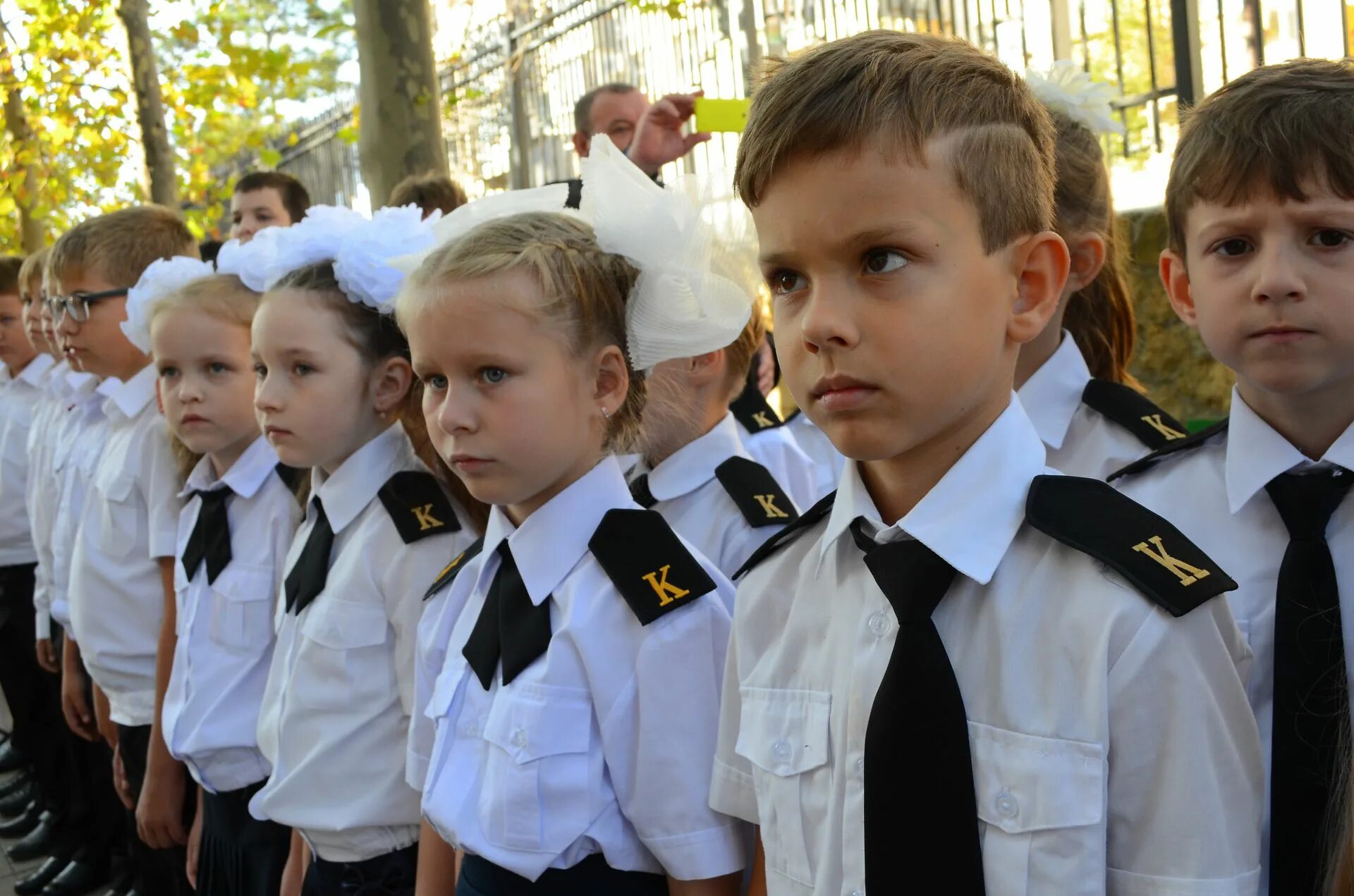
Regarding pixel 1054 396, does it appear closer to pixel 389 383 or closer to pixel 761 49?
pixel 389 383

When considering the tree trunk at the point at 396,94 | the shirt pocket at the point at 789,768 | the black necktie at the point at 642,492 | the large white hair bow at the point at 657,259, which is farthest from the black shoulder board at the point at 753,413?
the shirt pocket at the point at 789,768

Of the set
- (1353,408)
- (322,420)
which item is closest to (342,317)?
(322,420)

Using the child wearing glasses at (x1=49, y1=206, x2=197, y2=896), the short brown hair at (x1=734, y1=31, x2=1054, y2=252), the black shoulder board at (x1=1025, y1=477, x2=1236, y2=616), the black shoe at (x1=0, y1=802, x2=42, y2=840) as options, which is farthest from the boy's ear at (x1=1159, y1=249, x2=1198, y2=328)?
the black shoe at (x1=0, y1=802, x2=42, y2=840)

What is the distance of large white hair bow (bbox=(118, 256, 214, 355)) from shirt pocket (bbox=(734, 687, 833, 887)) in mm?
2360

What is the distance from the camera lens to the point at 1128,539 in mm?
1403

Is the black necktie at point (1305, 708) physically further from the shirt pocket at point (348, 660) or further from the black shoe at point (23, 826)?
the black shoe at point (23, 826)

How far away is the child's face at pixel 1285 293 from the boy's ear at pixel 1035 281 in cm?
39

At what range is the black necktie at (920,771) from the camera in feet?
4.56

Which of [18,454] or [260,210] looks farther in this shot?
[18,454]

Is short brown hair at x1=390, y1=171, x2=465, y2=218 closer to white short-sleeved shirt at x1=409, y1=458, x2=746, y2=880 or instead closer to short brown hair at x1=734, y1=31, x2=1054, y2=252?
white short-sleeved shirt at x1=409, y1=458, x2=746, y2=880

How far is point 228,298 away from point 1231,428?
2.46 metres

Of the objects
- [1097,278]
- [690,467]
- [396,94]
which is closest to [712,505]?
[690,467]

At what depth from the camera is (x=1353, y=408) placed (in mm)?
1800

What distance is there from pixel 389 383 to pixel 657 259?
2.93 feet
